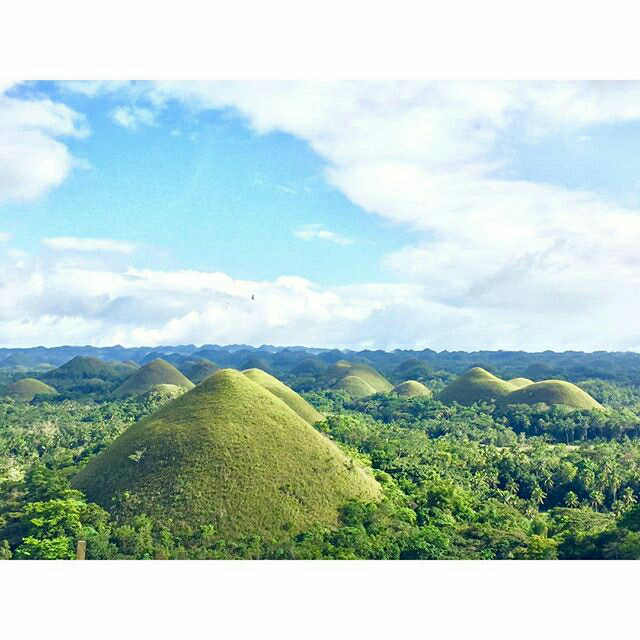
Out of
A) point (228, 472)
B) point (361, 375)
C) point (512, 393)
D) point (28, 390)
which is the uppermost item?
point (361, 375)

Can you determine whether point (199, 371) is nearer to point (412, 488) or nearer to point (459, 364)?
point (459, 364)

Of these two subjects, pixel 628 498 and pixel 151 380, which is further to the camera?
pixel 151 380

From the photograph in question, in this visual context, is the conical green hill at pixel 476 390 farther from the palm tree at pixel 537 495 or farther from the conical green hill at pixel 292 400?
the palm tree at pixel 537 495

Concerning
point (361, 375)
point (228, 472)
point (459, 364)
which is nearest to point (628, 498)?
point (228, 472)

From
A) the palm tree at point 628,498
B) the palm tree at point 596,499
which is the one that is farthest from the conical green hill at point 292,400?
the palm tree at point 628,498

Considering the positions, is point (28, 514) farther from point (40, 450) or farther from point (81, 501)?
point (40, 450)

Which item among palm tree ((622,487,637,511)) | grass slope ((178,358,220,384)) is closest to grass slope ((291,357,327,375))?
grass slope ((178,358,220,384))

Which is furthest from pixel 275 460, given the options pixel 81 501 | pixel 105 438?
pixel 105 438
